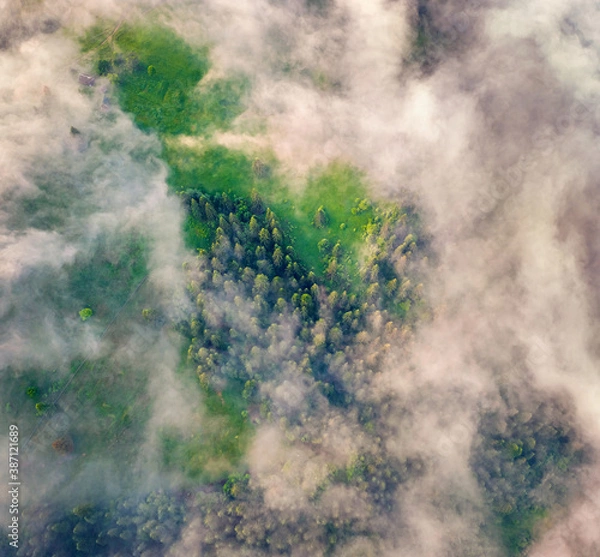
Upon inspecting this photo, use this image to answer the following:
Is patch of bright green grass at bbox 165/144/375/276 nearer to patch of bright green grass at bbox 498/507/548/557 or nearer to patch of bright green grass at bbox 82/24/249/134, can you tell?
patch of bright green grass at bbox 82/24/249/134

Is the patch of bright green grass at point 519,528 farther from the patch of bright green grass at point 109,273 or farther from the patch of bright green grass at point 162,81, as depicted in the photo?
the patch of bright green grass at point 162,81

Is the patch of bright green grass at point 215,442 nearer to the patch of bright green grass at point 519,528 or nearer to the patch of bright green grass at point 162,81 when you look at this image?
the patch of bright green grass at point 162,81

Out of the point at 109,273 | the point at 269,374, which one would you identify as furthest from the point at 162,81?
the point at 269,374

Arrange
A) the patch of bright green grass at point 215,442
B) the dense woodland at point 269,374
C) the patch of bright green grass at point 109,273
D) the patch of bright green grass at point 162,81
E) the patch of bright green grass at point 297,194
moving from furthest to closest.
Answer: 1. the patch of bright green grass at point 162,81
2. the patch of bright green grass at point 297,194
3. the patch of bright green grass at point 109,273
4. the patch of bright green grass at point 215,442
5. the dense woodland at point 269,374

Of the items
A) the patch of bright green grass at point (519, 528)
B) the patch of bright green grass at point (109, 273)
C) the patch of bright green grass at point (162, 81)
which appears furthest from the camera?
the patch of bright green grass at point (162, 81)

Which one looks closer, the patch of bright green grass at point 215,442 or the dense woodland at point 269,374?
the dense woodland at point 269,374

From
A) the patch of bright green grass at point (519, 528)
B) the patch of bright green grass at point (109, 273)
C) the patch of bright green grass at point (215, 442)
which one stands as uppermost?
the patch of bright green grass at point (109, 273)

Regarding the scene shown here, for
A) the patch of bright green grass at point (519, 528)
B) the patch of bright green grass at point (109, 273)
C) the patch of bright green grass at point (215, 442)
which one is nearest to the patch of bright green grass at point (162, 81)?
the patch of bright green grass at point (109, 273)

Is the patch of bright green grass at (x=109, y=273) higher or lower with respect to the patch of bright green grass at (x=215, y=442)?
higher

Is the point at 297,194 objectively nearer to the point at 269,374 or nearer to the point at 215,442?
the point at 269,374

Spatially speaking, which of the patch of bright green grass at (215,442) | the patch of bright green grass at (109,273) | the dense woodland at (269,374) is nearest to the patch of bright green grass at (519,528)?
the dense woodland at (269,374)

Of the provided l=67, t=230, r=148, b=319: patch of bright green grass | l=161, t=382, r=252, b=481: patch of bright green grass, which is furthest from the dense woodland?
l=67, t=230, r=148, b=319: patch of bright green grass

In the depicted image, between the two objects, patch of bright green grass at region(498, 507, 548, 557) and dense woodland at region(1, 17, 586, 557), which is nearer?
dense woodland at region(1, 17, 586, 557)

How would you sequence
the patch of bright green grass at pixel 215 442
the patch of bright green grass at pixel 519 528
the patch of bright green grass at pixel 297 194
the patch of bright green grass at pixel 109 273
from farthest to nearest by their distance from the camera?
the patch of bright green grass at pixel 297 194 < the patch of bright green grass at pixel 519 528 < the patch of bright green grass at pixel 109 273 < the patch of bright green grass at pixel 215 442
